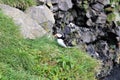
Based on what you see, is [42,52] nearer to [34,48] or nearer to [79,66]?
[34,48]

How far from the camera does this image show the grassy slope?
617 cm

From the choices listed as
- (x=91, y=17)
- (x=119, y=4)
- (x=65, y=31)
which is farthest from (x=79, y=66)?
(x=119, y=4)

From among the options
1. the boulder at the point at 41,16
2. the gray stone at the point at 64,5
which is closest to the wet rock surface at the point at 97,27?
the gray stone at the point at 64,5

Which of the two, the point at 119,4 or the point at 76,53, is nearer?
the point at 76,53

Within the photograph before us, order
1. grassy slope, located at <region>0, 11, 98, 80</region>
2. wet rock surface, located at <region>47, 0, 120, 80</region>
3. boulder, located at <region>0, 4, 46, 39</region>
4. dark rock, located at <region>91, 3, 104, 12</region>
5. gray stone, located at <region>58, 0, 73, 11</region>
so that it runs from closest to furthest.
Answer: grassy slope, located at <region>0, 11, 98, 80</region> → boulder, located at <region>0, 4, 46, 39</region> → gray stone, located at <region>58, 0, 73, 11</region> → wet rock surface, located at <region>47, 0, 120, 80</region> → dark rock, located at <region>91, 3, 104, 12</region>

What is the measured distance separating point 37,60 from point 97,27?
7.60 meters

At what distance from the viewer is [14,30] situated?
7.35 meters

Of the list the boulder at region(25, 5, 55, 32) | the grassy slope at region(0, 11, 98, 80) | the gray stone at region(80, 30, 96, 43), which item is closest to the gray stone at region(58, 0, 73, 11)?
the gray stone at region(80, 30, 96, 43)

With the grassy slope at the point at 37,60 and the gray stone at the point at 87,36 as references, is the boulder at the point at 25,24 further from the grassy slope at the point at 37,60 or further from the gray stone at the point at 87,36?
the gray stone at the point at 87,36

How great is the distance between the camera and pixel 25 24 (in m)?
8.05

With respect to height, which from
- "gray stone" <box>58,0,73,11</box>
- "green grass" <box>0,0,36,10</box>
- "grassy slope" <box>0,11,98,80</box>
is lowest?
"gray stone" <box>58,0,73,11</box>

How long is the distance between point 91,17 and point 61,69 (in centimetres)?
722

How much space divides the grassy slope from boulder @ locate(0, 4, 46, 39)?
0.29 m

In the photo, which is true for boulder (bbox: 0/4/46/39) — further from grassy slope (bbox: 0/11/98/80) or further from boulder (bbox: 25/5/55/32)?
boulder (bbox: 25/5/55/32)
